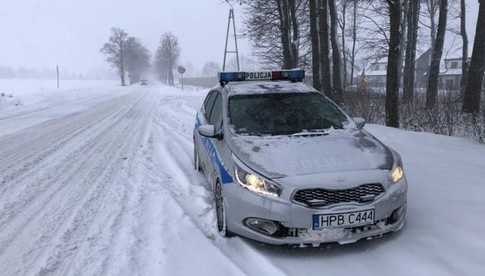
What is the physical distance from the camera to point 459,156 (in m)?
7.28

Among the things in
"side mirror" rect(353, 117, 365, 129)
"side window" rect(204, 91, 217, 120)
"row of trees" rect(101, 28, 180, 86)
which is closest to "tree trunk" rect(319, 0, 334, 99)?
"side window" rect(204, 91, 217, 120)

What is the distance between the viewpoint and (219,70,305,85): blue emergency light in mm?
6672

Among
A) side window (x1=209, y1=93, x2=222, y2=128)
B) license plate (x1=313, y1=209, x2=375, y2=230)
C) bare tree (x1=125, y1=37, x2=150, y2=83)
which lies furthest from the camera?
bare tree (x1=125, y1=37, x2=150, y2=83)

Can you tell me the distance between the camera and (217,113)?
6.28 m

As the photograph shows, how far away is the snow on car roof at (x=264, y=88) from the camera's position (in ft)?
20.1

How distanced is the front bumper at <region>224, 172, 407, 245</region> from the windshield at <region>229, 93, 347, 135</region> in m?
1.18

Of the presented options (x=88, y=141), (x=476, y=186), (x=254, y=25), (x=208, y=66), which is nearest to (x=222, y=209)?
(x=476, y=186)

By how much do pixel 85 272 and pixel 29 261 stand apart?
0.70 metres

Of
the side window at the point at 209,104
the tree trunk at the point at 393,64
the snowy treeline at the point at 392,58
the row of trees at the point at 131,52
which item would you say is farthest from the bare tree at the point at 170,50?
the side window at the point at 209,104

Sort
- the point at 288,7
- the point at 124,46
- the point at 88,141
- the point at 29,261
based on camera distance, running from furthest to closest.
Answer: the point at 124,46
the point at 288,7
the point at 88,141
the point at 29,261

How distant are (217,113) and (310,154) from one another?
212cm

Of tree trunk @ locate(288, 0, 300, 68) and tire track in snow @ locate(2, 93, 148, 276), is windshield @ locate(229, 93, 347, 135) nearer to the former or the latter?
tire track in snow @ locate(2, 93, 148, 276)

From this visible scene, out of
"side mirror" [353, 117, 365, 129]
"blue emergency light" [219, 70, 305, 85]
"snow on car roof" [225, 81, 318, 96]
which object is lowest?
"side mirror" [353, 117, 365, 129]

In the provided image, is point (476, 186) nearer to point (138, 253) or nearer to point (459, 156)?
point (459, 156)
